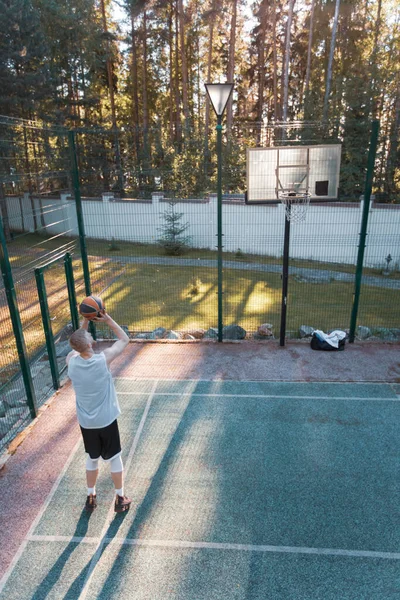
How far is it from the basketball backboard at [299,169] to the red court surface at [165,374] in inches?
111

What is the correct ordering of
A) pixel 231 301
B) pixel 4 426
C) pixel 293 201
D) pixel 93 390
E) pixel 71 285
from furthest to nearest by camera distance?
pixel 231 301 → pixel 293 201 → pixel 71 285 → pixel 4 426 → pixel 93 390

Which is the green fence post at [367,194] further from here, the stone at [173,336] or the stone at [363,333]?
the stone at [173,336]

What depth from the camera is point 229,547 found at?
358 centimetres

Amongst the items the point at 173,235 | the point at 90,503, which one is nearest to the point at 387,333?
the point at 90,503

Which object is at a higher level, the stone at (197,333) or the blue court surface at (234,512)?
the blue court surface at (234,512)

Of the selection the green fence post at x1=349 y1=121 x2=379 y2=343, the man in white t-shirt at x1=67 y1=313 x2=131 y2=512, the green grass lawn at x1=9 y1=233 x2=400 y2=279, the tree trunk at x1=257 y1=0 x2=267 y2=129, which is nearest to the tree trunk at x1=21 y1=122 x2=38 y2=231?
the green grass lawn at x1=9 y1=233 x2=400 y2=279

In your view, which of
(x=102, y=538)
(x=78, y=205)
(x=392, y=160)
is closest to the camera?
(x=102, y=538)

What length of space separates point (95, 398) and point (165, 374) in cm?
317

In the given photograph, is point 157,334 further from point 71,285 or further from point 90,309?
point 90,309

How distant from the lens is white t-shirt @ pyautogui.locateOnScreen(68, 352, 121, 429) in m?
3.48

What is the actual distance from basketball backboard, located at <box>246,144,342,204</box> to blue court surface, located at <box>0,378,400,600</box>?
361 cm

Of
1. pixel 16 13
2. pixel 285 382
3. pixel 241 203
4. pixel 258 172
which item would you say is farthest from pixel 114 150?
pixel 16 13

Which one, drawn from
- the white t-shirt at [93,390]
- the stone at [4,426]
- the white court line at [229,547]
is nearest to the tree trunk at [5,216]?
the white t-shirt at [93,390]

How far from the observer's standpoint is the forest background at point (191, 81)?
350 inches
